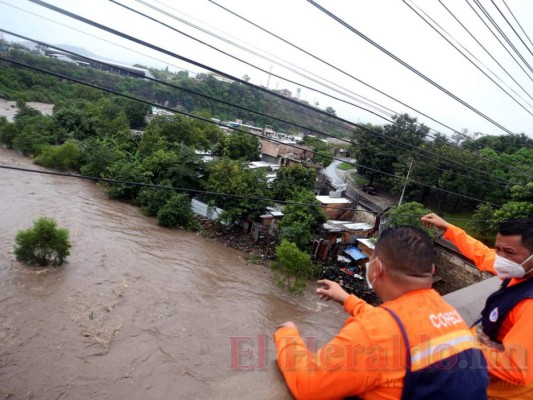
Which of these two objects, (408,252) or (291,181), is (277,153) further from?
(408,252)

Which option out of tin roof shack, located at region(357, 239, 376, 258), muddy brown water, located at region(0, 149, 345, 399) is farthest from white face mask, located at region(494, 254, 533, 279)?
tin roof shack, located at region(357, 239, 376, 258)

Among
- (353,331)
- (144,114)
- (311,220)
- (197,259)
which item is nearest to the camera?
(353,331)

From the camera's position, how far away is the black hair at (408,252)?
4.20 feet

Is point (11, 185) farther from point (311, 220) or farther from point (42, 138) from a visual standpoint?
point (311, 220)

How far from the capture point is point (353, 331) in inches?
43.3

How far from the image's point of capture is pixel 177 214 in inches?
613

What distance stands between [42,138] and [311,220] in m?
18.0

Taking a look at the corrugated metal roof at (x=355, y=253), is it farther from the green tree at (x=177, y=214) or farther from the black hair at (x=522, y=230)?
the black hair at (x=522, y=230)

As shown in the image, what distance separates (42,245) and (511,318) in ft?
38.0

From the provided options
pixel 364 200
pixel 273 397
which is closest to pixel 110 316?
pixel 273 397

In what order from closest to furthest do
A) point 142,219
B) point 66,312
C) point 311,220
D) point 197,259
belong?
1. point 66,312
2. point 197,259
3. point 311,220
4. point 142,219

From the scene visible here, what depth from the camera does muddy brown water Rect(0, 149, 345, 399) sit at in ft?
22.7

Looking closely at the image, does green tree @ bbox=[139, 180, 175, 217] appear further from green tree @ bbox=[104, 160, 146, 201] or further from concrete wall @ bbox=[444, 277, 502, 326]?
concrete wall @ bbox=[444, 277, 502, 326]

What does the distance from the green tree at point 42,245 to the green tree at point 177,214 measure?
5.31m
